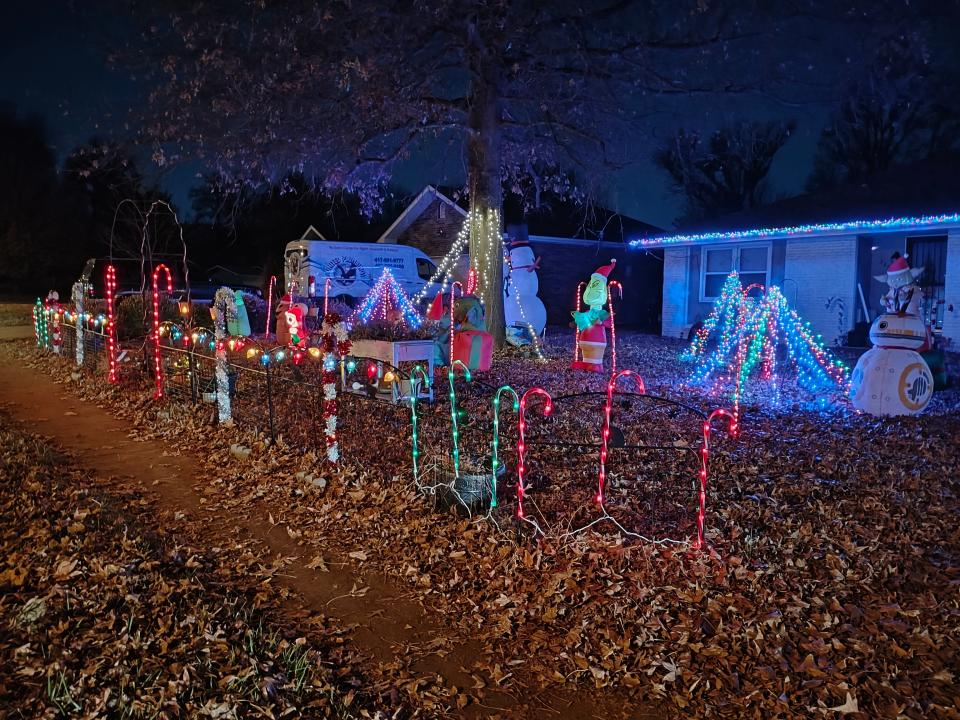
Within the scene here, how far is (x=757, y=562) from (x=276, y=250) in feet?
131

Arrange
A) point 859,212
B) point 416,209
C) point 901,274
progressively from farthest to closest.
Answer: point 416,209
point 859,212
point 901,274

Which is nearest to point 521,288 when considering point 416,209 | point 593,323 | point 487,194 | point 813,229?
point 487,194

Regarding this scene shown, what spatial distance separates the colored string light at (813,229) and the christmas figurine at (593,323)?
6429 millimetres

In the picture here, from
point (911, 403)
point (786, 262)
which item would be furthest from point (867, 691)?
point (786, 262)

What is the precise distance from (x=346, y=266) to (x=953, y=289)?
16.0 m

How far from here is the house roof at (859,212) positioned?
14.6 m

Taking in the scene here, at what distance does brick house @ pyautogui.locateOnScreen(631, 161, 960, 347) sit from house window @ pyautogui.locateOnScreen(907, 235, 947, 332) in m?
0.02

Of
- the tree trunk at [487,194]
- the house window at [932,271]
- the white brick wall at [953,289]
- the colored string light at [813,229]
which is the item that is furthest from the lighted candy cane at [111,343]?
the house window at [932,271]

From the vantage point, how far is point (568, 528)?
17.1ft

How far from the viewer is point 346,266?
23.1 meters

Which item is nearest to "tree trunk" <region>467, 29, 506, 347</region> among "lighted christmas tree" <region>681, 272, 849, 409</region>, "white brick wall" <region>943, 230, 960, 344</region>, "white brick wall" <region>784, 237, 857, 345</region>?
"lighted christmas tree" <region>681, 272, 849, 409</region>

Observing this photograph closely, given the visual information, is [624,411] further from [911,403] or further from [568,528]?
[568,528]

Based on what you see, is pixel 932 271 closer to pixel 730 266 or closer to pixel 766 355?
pixel 730 266

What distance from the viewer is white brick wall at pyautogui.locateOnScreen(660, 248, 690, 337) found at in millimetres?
19609
